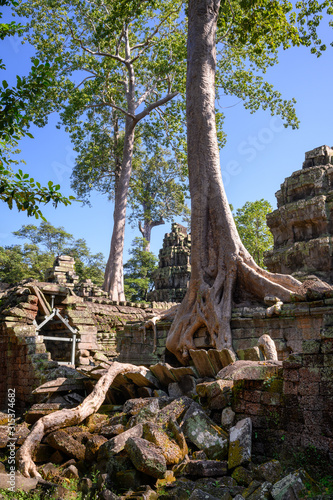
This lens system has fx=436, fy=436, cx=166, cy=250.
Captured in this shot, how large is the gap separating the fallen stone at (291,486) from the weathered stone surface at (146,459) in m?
0.91

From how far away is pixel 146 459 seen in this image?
3.45 m

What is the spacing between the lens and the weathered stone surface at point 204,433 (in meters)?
3.86

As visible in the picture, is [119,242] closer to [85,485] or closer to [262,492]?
[85,485]

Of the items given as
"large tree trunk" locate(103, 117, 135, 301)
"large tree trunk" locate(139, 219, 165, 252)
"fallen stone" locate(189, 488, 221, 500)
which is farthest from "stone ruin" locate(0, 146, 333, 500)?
"large tree trunk" locate(139, 219, 165, 252)

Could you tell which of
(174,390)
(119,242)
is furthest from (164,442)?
(119,242)

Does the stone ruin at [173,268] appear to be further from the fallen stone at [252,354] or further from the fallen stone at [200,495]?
the fallen stone at [200,495]

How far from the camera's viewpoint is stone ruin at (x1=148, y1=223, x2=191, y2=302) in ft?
88.3

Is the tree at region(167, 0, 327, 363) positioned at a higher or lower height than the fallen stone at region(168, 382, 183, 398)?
higher

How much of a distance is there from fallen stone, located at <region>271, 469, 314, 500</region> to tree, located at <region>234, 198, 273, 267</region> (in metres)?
23.9

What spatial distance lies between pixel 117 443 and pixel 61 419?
111 centimetres

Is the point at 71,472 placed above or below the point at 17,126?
below

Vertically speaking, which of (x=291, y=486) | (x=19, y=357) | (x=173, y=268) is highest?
(x=173, y=268)

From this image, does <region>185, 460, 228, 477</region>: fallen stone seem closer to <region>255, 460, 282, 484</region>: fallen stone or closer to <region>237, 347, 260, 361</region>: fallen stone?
<region>255, 460, 282, 484</region>: fallen stone

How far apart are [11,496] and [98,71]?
20.7 metres
